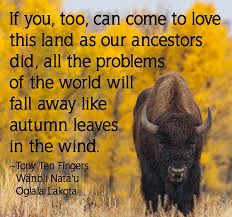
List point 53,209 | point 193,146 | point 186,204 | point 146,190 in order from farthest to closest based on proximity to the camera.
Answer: point 146,190 → point 186,204 → point 193,146 → point 53,209

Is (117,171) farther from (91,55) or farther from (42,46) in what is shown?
(42,46)

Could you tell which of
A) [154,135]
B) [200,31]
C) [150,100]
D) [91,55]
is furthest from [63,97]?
[154,135]

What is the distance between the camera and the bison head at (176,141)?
7.65 metres

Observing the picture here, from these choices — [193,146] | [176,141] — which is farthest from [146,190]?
[176,141]

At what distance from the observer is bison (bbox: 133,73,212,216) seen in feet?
25.4

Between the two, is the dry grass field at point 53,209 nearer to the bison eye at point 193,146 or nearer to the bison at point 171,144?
the bison at point 171,144

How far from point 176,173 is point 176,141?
423 mm

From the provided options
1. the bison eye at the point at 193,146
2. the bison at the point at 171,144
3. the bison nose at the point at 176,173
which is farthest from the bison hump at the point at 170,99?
the bison nose at the point at 176,173

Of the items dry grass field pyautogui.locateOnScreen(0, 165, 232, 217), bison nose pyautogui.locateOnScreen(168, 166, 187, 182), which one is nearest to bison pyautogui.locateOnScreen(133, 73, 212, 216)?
bison nose pyautogui.locateOnScreen(168, 166, 187, 182)

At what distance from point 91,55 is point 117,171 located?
6.09 meters

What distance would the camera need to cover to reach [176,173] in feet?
24.6

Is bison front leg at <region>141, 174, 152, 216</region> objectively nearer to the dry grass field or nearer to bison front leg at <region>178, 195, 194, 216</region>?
bison front leg at <region>178, 195, 194, 216</region>

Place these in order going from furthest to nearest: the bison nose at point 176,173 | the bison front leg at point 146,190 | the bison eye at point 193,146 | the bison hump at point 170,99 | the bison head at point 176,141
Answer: the bison front leg at point 146,190, the bison hump at point 170,99, the bison eye at point 193,146, the bison head at point 176,141, the bison nose at point 176,173

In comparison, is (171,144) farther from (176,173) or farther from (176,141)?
(176,173)
